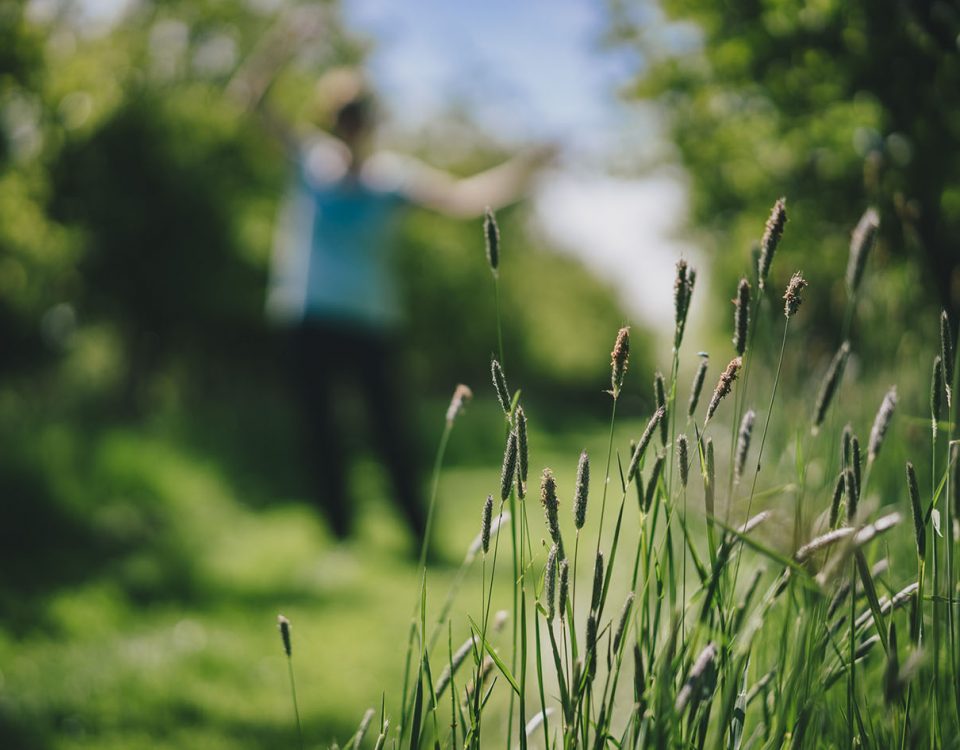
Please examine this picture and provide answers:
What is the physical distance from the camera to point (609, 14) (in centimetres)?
232

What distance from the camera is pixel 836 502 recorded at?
2.78ft

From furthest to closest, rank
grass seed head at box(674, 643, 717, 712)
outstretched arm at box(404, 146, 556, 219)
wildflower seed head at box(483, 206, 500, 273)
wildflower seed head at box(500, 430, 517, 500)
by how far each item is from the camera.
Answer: outstretched arm at box(404, 146, 556, 219), wildflower seed head at box(483, 206, 500, 273), wildflower seed head at box(500, 430, 517, 500), grass seed head at box(674, 643, 717, 712)

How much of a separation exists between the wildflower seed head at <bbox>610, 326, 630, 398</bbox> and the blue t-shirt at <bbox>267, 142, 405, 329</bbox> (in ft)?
10.8

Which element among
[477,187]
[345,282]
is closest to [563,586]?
[477,187]

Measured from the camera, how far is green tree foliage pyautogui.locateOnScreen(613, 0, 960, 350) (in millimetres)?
1530

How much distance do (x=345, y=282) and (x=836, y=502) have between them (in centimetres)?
339

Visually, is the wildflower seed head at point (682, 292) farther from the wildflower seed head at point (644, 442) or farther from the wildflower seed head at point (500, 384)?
the wildflower seed head at point (500, 384)

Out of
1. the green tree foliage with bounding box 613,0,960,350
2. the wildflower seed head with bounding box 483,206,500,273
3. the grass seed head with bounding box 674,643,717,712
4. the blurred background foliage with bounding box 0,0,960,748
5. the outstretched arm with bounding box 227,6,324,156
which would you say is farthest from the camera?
the outstretched arm with bounding box 227,6,324,156

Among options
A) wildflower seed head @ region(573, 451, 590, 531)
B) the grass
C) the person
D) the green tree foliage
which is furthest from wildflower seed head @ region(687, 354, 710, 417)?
the person

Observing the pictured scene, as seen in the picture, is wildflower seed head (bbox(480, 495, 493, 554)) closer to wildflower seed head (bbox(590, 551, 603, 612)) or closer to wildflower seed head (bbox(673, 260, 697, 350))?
wildflower seed head (bbox(590, 551, 603, 612))

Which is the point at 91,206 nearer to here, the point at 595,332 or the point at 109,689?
the point at 109,689

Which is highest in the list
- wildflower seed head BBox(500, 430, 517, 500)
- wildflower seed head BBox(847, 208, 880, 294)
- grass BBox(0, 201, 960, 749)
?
wildflower seed head BBox(847, 208, 880, 294)

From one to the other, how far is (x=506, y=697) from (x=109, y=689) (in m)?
1.06

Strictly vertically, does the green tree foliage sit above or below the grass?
above
